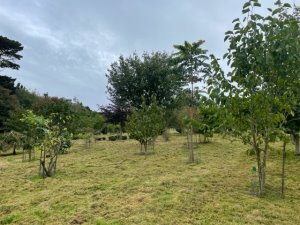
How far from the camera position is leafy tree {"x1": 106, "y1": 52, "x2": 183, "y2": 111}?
33.3 metres

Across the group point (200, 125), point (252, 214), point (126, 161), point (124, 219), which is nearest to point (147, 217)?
point (124, 219)

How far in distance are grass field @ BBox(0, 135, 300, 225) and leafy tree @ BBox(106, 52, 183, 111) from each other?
60.2 feet

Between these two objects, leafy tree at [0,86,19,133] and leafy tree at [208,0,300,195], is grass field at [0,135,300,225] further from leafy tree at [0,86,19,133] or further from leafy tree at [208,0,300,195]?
leafy tree at [0,86,19,133]

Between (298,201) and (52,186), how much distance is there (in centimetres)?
750

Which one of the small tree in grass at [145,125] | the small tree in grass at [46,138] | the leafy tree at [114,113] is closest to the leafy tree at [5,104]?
the leafy tree at [114,113]

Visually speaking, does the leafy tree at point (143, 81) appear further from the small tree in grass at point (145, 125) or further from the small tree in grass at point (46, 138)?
the small tree in grass at point (46, 138)

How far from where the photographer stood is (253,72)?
8.82 meters

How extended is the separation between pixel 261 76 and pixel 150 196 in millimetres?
4199

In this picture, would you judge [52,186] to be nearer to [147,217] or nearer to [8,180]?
[8,180]

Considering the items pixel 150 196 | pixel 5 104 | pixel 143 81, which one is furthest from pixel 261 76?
pixel 5 104

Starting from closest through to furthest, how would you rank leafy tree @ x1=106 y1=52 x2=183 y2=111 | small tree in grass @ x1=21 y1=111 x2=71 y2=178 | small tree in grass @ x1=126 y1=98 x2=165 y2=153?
1. small tree in grass @ x1=21 y1=111 x2=71 y2=178
2. small tree in grass @ x1=126 y1=98 x2=165 y2=153
3. leafy tree @ x1=106 y1=52 x2=183 y2=111

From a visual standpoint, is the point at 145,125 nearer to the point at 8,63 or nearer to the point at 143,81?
the point at 143,81

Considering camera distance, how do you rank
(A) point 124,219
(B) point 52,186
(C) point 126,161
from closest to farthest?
(A) point 124,219 < (B) point 52,186 < (C) point 126,161

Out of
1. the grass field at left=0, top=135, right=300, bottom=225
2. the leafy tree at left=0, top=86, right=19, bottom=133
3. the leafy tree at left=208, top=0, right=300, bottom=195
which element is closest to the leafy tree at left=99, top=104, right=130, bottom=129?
the leafy tree at left=0, top=86, right=19, bottom=133
